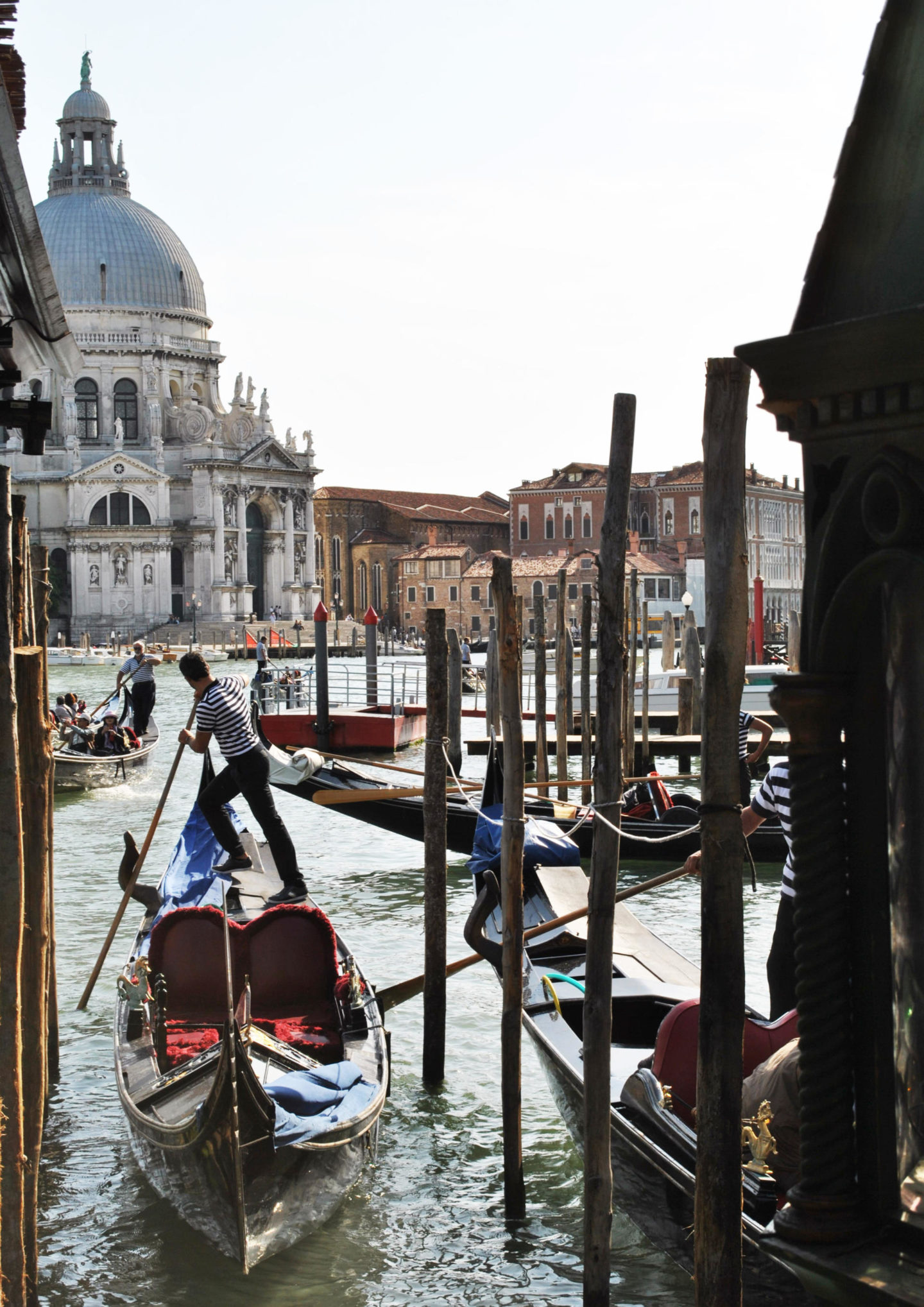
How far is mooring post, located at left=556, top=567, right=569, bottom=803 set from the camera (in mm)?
9203

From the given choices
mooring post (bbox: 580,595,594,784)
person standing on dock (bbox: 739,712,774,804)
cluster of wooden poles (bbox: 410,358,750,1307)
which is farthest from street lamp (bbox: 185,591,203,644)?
cluster of wooden poles (bbox: 410,358,750,1307)

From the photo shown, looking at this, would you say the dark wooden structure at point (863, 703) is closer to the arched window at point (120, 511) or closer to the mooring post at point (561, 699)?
the mooring post at point (561, 699)

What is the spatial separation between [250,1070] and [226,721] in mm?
2405

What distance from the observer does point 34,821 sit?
3617 millimetres

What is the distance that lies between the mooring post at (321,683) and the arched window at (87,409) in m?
32.5

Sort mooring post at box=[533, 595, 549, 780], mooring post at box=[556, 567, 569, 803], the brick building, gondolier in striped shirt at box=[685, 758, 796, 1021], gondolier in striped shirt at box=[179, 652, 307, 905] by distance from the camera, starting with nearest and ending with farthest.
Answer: gondolier in striped shirt at box=[685, 758, 796, 1021] → gondolier in striped shirt at box=[179, 652, 307, 905] → mooring post at box=[556, 567, 569, 803] → mooring post at box=[533, 595, 549, 780] → the brick building

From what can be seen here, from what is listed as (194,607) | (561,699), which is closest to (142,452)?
(194,607)

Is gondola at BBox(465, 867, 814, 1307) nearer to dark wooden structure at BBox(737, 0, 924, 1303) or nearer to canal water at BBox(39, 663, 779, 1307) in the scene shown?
canal water at BBox(39, 663, 779, 1307)

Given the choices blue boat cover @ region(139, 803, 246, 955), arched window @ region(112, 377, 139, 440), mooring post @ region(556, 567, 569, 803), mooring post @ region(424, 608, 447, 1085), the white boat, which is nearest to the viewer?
mooring post @ region(424, 608, 447, 1085)

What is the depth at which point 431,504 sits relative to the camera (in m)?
53.6

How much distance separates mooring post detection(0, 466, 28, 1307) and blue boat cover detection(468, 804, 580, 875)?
2.17m

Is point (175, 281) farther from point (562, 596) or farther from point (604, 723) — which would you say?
point (604, 723)

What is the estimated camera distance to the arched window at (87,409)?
44.2 meters

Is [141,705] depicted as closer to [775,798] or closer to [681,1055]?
[775,798]
